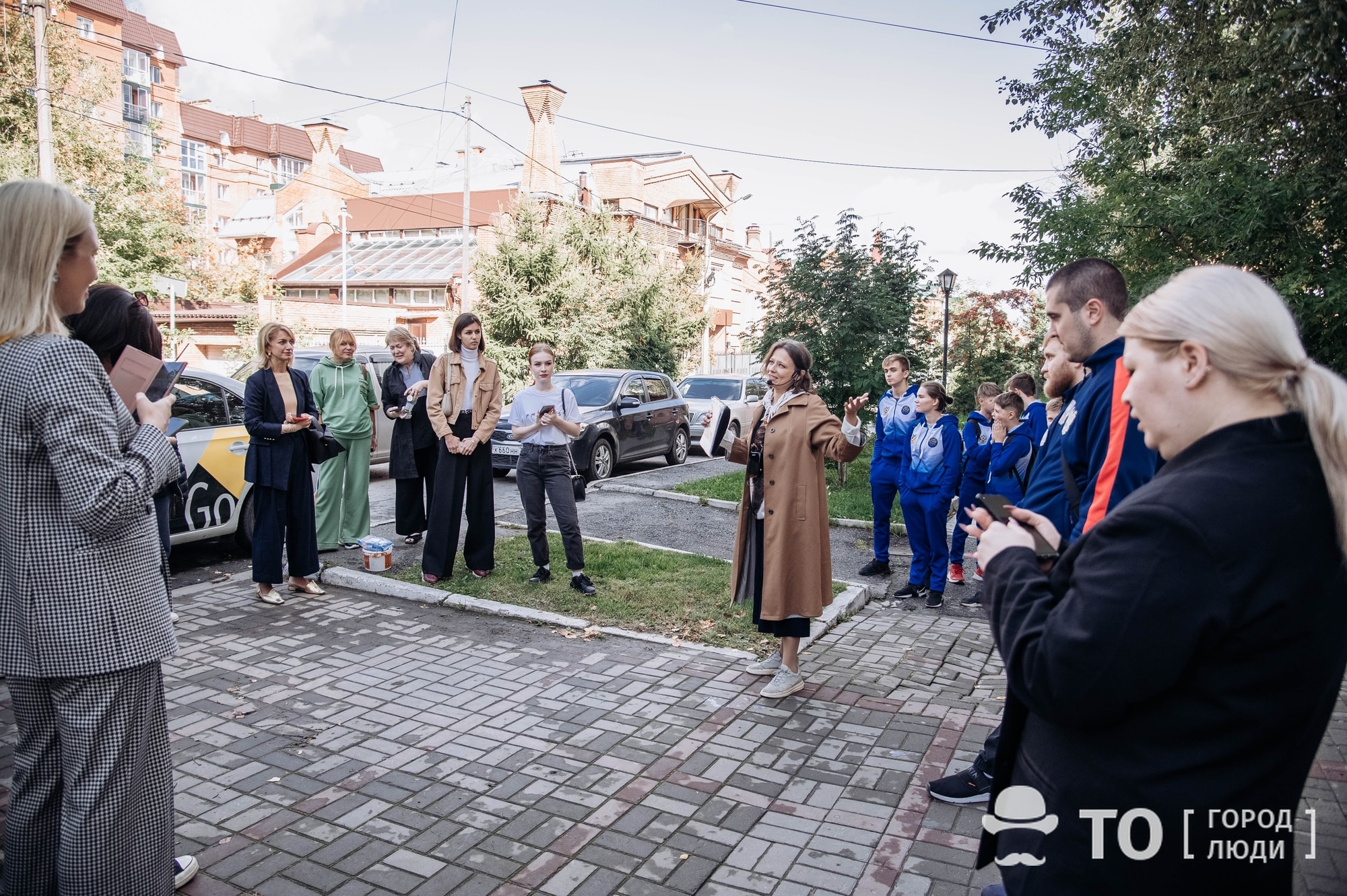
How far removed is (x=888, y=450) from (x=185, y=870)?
22.2 ft

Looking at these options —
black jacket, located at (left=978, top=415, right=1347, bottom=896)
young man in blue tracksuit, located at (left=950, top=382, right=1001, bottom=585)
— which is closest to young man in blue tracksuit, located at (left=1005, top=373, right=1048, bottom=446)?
young man in blue tracksuit, located at (left=950, top=382, right=1001, bottom=585)

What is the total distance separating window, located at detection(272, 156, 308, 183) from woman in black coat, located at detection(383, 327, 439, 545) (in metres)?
76.2

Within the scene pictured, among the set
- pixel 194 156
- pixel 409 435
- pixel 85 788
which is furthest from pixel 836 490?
pixel 194 156

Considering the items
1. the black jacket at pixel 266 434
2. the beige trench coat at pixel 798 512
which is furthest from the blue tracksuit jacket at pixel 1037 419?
the black jacket at pixel 266 434

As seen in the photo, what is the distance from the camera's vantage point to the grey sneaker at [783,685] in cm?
536

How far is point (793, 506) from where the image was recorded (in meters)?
5.41

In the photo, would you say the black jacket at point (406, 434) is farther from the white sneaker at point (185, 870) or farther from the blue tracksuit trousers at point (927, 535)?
the white sneaker at point (185, 870)

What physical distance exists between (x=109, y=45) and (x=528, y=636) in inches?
2242

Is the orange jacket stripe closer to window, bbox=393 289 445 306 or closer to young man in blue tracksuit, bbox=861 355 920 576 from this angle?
young man in blue tracksuit, bbox=861 355 920 576

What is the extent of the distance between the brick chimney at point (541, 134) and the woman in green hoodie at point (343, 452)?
29.8 meters

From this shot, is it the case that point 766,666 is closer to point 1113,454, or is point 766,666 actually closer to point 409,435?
point 1113,454

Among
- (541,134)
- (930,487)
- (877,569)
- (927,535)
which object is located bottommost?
(877,569)

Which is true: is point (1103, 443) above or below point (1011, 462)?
above

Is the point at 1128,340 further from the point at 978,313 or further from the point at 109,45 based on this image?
the point at 109,45
